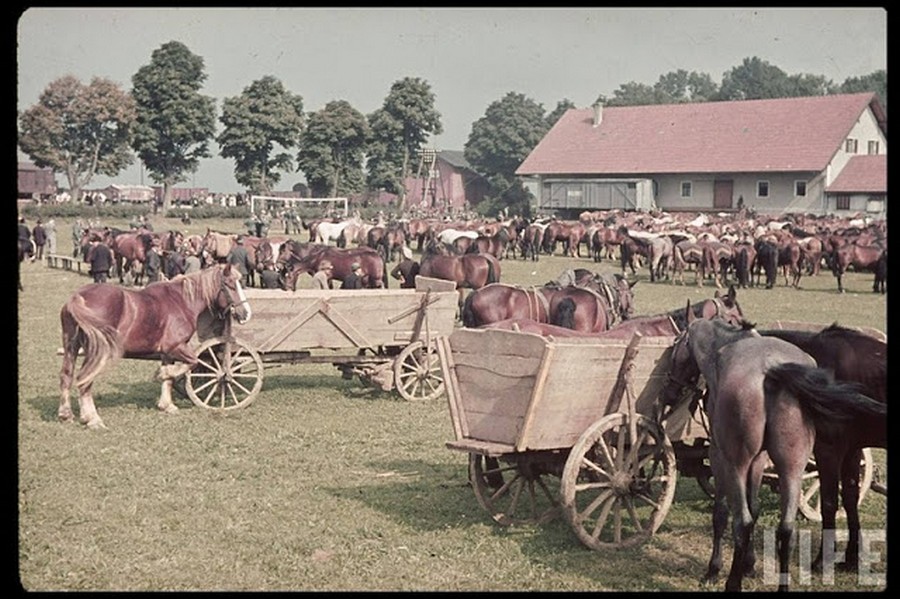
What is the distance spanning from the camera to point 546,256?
135 ft

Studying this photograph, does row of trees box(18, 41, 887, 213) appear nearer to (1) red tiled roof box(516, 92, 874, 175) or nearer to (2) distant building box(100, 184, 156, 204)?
(1) red tiled roof box(516, 92, 874, 175)

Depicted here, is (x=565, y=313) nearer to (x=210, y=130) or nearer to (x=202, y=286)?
(x=202, y=286)

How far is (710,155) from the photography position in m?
49.3

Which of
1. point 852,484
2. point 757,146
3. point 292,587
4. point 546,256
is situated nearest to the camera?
point 292,587

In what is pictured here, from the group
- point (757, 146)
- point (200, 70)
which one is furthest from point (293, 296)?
point (757, 146)

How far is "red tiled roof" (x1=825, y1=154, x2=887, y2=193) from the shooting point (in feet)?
141

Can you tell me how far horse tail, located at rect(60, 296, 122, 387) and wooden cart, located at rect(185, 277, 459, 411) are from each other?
1367 millimetres

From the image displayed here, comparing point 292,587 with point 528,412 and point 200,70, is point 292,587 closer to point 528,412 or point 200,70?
point 528,412

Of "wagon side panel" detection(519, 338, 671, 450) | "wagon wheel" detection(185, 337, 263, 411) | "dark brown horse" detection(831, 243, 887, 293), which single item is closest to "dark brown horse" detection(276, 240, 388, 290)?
"wagon wheel" detection(185, 337, 263, 411)

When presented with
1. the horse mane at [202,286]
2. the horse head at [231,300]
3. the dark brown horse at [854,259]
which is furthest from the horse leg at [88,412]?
the dark brown horse at [854,259]

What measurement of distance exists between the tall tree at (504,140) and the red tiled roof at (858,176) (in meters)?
23.7

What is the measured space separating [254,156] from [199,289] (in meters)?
34.8

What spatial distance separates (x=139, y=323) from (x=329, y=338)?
2.31 m

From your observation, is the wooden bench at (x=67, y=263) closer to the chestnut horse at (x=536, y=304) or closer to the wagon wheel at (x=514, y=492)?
the chestnut horse at (x=536, y=304)
